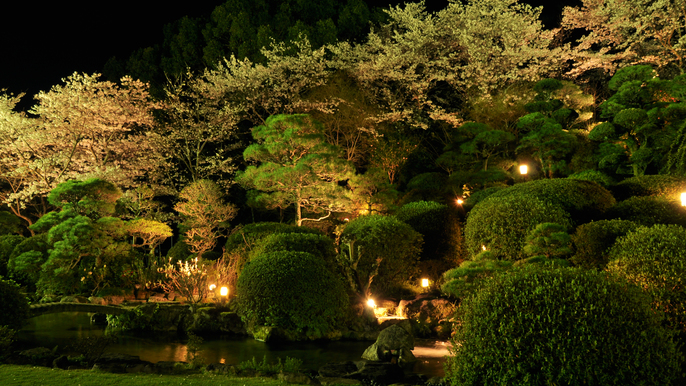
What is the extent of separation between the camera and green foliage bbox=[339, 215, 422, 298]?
38.8 ft

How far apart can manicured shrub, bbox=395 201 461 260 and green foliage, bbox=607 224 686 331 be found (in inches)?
246

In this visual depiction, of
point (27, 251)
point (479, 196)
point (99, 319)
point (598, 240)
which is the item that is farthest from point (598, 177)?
point (27, 251)

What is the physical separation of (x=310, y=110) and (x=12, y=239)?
412 inches

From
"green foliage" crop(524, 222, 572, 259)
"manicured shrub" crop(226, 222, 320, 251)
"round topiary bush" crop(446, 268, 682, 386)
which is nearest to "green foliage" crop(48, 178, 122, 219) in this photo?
"manicured shrub" crop(226, 222, 320, 251)

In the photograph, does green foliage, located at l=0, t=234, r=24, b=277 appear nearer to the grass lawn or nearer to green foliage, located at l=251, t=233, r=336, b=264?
green foliage, located at l=251, t=233, r=336, b=264

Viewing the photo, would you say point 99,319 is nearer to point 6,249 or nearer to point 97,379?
point 6,249

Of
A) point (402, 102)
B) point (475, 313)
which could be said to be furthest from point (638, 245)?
point (402, 102)

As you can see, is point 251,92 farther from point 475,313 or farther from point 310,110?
point 475,313

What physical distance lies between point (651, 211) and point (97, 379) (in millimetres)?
9109

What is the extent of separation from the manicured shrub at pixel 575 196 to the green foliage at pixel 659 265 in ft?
9.17

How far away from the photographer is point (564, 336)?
14.2 feet

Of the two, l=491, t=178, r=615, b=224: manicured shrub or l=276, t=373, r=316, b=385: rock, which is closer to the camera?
l=276, t=373, r=316, b=385: rock

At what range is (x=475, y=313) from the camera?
15.8 ft

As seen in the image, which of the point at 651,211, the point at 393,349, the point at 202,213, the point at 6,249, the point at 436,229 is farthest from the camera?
the point at 202,213
